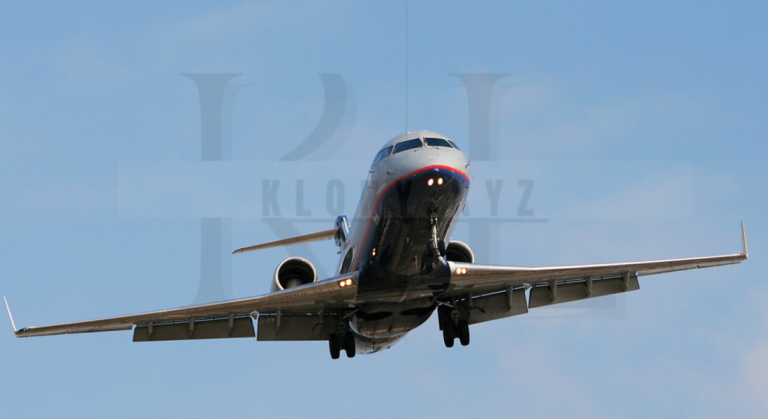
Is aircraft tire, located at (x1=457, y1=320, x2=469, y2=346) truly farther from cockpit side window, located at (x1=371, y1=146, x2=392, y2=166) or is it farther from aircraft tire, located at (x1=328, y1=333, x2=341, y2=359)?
cockpit side window, located at (x1=371, y1=146, x2=392, y2=166)

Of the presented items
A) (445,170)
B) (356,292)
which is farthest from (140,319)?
(445,170)

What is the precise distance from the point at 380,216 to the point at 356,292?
2.27m

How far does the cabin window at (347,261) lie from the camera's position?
905 inches

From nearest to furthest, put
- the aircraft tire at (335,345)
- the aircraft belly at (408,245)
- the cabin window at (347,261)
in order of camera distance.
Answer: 1. the aircraft belly at (408,245)
2. the cabin window at (347,261)
3. the aircraft tire at (335,345)

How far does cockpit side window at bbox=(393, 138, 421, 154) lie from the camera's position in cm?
1998

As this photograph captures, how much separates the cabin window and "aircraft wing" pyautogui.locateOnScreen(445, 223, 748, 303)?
99.3 inches

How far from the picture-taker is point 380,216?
20203 mm

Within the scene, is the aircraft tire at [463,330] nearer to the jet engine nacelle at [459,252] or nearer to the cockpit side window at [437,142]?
the jet engine nacelle at [459,252]

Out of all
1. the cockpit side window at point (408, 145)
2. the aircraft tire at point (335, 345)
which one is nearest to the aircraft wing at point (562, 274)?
the cockpit side window at point (408, 145)

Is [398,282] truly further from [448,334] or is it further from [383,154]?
[448,334]

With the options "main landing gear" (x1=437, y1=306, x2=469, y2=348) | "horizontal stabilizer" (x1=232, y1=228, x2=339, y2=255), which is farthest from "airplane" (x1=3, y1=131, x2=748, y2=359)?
"horizontal stabilizer" (x1=232, y1=228, x2=339, y2=255)

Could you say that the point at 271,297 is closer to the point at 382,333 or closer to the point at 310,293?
the point at 310,293

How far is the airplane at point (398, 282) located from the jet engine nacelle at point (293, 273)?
1.0 inches

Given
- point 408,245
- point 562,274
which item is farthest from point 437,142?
point 562,274
